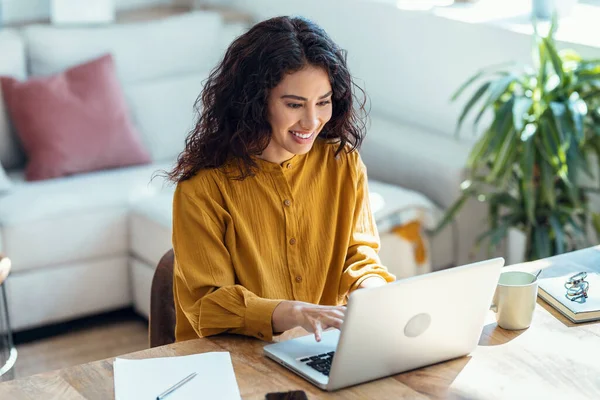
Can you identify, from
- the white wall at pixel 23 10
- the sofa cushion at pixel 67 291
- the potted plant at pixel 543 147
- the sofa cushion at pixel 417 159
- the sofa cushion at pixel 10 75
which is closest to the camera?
the potted plant at pixel 543 147

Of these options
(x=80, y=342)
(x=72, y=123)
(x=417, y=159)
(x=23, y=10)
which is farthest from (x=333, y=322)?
(x=23, y=10)

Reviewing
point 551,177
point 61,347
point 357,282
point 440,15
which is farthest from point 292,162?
point 440,15

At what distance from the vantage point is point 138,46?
167 inches

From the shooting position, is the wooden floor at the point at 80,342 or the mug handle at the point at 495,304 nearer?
the mug handle at the point at 495,304

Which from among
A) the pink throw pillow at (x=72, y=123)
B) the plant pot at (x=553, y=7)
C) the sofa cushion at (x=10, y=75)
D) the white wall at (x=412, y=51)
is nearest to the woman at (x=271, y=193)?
the white wall at (x=412, y=51)

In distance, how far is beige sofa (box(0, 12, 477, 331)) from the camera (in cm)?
346

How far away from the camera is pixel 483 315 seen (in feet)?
5.56

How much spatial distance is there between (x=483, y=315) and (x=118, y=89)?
262cm

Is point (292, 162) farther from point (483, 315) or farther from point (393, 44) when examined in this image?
point (393, 44)

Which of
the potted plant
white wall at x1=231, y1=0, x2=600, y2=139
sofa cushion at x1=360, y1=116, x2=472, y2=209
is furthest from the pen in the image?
white wall at x1=231, y1=0, x2=600, y2=139

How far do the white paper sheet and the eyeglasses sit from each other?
2.23 ft

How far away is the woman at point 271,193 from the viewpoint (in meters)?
1.90

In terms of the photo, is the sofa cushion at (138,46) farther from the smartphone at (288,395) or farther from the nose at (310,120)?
the smartphone at (288,395)

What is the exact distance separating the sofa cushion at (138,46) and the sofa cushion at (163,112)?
9 cm
